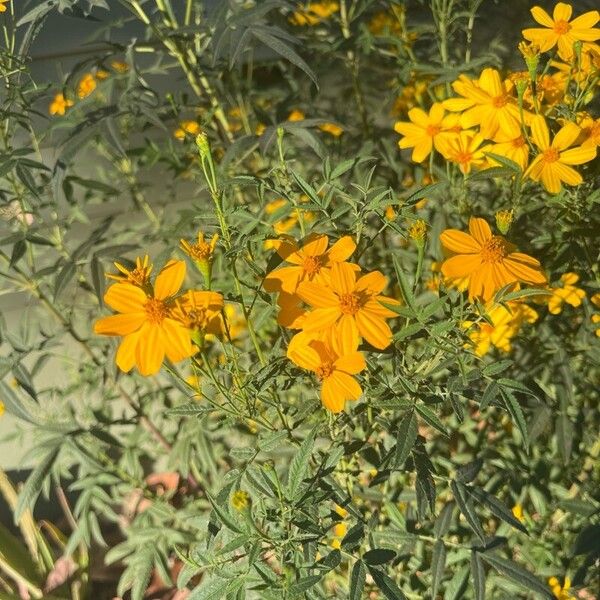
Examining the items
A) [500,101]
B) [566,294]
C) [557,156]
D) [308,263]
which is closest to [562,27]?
[500,101]

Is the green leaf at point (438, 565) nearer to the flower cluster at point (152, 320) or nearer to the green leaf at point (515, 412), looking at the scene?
the green leaf at point (515, 412)

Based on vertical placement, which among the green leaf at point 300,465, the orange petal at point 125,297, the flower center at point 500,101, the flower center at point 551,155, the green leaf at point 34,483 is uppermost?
the flower center at point 500,101

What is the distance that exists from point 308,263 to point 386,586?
41 centimetres

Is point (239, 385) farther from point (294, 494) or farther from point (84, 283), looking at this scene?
point (84, 283)

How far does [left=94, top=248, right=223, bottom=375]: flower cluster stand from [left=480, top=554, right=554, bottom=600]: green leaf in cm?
56

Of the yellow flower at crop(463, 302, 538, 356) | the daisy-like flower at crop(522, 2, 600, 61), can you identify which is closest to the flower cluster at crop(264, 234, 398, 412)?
the yellow flower at crop(463, 302, 538, 356)

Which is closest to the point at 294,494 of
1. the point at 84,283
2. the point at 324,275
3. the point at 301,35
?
the point at 324,275

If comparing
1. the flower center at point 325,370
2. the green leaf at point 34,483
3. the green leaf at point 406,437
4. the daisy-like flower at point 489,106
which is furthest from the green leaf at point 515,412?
the green leaf at point 34,483

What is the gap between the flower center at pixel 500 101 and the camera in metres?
0.90

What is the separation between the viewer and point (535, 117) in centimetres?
83

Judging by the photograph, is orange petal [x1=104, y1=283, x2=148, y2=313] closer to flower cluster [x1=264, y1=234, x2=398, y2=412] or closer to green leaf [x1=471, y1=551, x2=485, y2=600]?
flower cluster [x1=264, y1=234, x2=398, y2=412]

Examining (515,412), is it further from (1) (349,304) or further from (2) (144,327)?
(2) (144,327)

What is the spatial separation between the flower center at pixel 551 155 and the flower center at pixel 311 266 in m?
0.33

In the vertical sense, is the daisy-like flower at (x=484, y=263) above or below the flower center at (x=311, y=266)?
below
